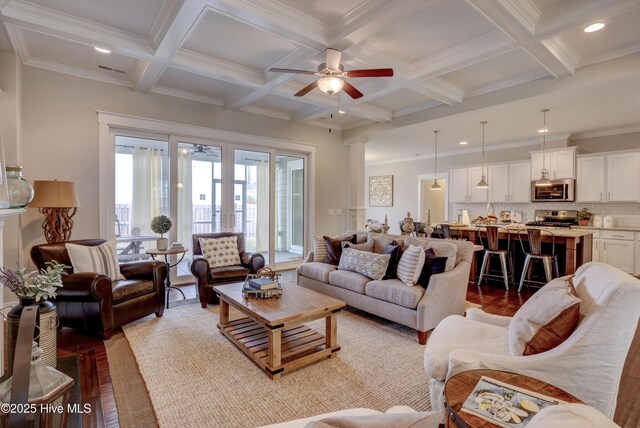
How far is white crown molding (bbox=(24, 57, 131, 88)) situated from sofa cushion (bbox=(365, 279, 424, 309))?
421cm

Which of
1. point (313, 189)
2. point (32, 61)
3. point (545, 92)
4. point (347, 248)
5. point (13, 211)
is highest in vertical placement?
point (32, 61)

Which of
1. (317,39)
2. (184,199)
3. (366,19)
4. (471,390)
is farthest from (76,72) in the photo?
(471,390)

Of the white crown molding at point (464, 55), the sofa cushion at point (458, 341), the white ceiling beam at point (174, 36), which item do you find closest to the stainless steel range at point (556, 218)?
the white crown molding at point (464, 55)

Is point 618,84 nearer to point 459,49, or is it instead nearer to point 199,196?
point 459,49

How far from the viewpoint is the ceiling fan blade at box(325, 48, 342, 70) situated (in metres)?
3.16

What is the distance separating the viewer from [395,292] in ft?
10.4

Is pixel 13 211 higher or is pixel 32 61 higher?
pixel 32 61

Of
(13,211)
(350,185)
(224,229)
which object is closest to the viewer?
(13,211)

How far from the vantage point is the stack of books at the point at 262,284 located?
114 inches

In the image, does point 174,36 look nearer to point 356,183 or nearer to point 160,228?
point 160,228

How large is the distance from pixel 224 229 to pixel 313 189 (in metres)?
1.94

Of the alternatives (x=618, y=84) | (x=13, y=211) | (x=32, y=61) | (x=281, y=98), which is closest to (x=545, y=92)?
(x=618, y=84)

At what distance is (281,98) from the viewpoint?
5117mm

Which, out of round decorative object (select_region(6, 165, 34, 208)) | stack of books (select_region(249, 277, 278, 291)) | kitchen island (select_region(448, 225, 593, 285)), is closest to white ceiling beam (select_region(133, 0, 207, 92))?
round decorative object (select_region(6, 165, 34, 208))
